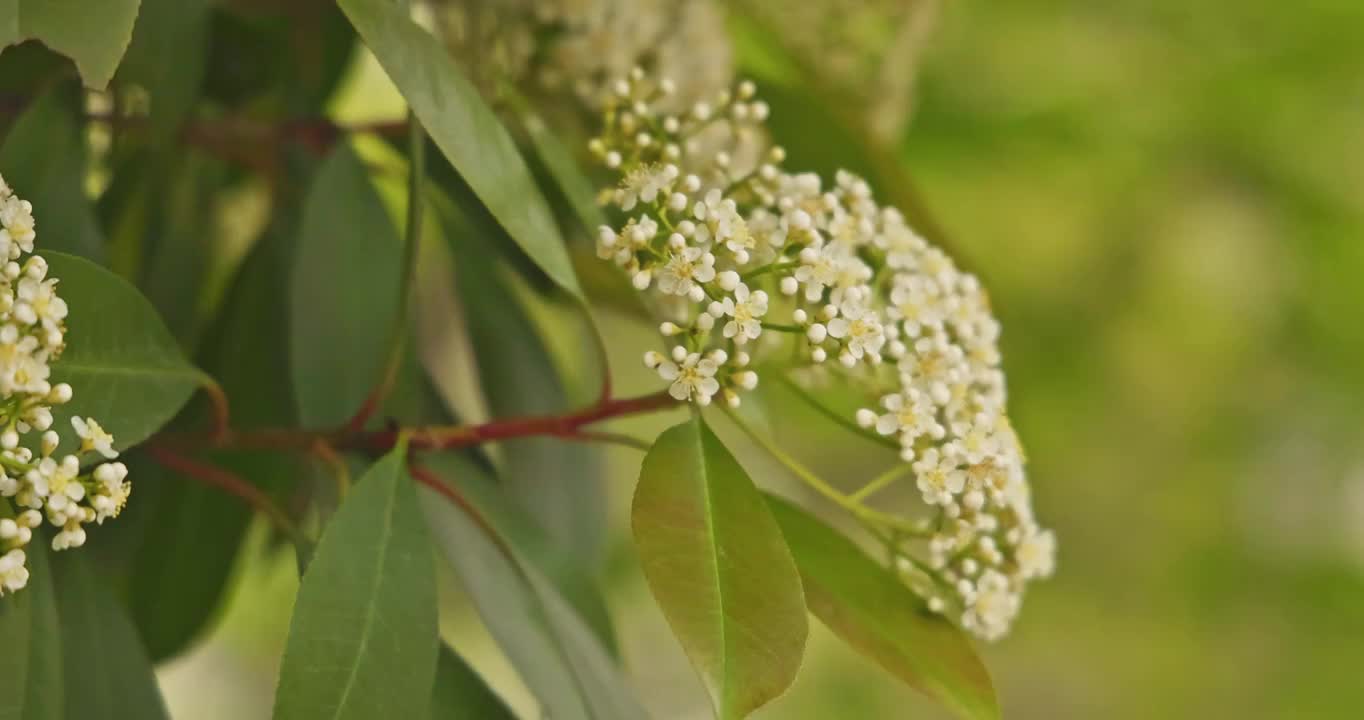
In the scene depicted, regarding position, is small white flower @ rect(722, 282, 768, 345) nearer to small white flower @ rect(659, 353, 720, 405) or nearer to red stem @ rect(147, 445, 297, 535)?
small white flower @ rect(659, 353, 720, 405)

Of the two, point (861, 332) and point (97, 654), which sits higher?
point (861, 332)

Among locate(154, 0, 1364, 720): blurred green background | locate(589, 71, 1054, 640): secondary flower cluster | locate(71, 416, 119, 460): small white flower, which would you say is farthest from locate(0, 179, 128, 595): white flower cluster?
locate(154, 0, 1364, 720): blurred green background

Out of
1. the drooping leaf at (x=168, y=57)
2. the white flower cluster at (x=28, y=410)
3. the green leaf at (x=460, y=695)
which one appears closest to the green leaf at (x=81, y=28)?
the white flower cluster at (x=28, y=410)

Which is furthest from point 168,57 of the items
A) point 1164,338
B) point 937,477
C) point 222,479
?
point 1164,338

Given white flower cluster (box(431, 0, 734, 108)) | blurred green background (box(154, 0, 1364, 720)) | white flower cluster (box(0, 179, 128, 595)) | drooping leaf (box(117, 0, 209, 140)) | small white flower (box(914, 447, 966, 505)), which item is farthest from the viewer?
blurred green background (box(154, 0, 1364, 720))

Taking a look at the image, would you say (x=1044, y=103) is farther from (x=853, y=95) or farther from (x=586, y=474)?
(x=586, y=474)

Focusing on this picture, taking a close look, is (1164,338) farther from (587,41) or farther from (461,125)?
(461,125)
